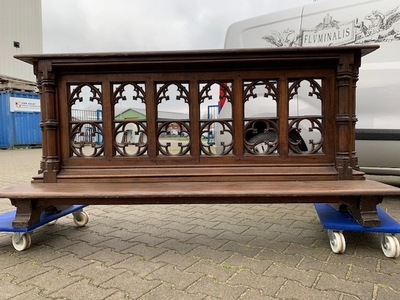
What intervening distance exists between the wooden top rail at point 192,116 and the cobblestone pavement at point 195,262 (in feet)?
1.68

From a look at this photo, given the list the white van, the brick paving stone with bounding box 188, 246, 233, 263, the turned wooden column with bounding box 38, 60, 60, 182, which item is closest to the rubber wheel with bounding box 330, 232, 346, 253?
the brick paving stone with bounding box 188, 246, 233, 263

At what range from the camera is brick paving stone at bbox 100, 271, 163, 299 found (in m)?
1.75

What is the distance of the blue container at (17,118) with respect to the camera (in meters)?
14.0

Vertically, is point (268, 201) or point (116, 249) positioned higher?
point (268, 201)

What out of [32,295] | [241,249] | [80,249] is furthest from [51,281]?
[241,249]

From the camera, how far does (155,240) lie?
2607 millimetres

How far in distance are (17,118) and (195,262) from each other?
47.4 ft

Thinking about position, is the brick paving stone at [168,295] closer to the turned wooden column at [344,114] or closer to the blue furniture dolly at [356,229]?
the blue furniture dolly at [356,229]

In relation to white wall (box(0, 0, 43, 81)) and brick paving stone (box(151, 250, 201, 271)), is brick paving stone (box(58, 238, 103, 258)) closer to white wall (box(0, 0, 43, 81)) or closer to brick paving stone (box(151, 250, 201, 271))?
brick paving stone (box(151, 250, 201, 271))

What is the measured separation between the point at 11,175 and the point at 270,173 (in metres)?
5.84

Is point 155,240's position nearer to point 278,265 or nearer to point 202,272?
point 202,272

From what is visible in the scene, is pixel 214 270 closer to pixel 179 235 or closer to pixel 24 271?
pixel 179 235

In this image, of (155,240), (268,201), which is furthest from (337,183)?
(155,240)

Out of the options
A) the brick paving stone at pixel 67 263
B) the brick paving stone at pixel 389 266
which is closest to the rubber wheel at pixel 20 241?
the brick paving stone at pixel 67 263
